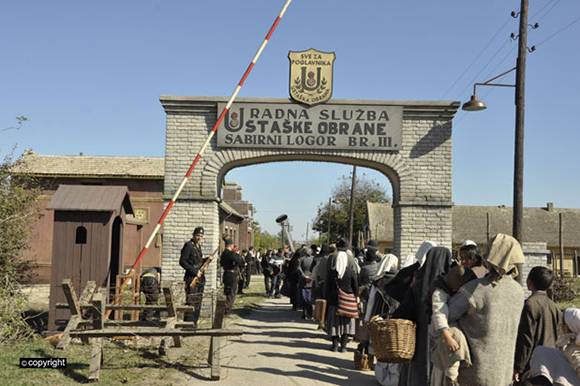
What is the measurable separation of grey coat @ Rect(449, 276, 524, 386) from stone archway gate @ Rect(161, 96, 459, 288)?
8.96m

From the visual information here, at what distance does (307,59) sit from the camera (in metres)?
12.9

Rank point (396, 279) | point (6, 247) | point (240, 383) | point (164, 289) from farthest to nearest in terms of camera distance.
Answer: point (6, 247) → point (164, 289) → point (240, 383) → point (396, 279)

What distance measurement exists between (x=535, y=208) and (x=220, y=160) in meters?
43.0

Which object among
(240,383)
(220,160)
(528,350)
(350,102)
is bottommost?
(240,383)

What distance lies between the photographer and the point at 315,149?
43.1 feet

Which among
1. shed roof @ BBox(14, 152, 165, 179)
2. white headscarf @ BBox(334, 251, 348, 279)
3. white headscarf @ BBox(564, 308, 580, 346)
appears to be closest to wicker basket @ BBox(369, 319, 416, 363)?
white headscarf @ BBox(564, 308, 580, 346)

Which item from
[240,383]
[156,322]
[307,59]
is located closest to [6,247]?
[156,322]

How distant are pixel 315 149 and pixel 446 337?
9.33 meters

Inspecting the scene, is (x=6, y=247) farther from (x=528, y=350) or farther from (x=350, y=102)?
(x=528, y=350)

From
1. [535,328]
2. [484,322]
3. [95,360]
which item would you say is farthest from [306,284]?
[484,322]

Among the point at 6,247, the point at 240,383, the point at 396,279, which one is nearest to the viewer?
the point at 396,279

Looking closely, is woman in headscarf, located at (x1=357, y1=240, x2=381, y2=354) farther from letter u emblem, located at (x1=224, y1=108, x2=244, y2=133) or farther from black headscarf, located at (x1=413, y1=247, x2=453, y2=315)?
letter u emblem, located at (x1=224, y1=108, x2=244, y2=133)

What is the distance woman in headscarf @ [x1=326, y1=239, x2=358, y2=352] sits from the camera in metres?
9.51

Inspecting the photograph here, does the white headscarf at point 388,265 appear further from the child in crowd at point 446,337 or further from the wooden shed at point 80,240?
the wooden shed at point 80,240
